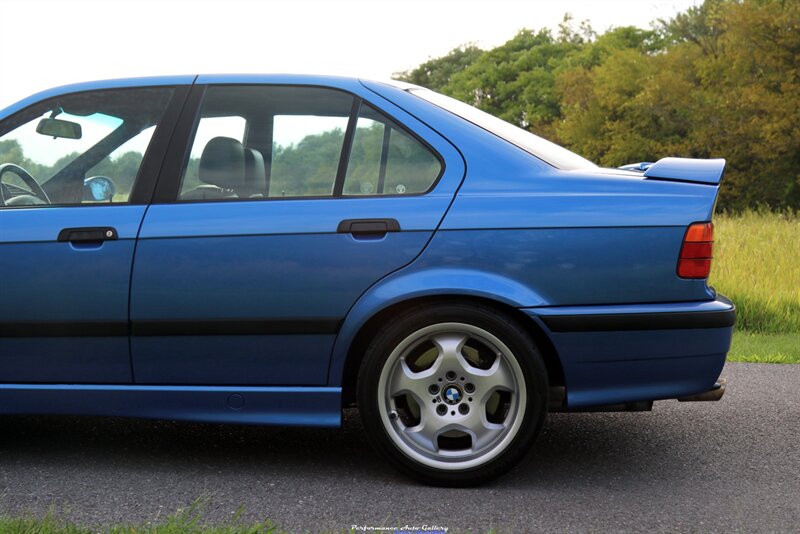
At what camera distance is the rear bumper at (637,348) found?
3.60 m

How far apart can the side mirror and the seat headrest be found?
380 mm

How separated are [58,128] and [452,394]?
202cm

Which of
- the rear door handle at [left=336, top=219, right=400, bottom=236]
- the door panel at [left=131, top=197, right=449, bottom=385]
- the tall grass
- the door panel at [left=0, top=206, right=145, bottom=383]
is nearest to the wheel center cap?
the door panel at [left=131, top=197, right=449, bottom=385]

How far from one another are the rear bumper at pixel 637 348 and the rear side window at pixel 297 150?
2.58 feet

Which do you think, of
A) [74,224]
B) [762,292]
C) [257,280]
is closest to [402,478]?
[257,280]

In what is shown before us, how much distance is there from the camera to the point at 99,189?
3.91 metres

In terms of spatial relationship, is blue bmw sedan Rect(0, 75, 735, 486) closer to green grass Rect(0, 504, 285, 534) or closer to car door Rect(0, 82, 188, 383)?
car door Rect(0, 82, 188, 383)

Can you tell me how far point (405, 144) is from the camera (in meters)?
3.79

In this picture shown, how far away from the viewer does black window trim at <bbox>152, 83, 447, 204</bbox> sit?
12.3 feet

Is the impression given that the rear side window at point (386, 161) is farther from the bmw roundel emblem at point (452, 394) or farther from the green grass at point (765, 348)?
the green grass at point (765, 348)

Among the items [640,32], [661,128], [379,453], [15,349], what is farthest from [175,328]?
[640,32]

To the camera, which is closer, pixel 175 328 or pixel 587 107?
pixel 175 328

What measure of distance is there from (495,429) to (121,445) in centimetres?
A: 181

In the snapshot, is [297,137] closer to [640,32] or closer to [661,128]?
[661,128]
